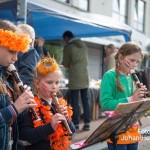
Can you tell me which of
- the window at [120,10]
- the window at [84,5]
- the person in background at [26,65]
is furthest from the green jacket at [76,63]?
the window at [120,10]

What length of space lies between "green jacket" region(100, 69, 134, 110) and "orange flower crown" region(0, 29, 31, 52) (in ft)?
3.29

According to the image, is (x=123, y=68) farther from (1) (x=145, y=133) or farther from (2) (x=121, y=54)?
(1) (x=145, y=133)

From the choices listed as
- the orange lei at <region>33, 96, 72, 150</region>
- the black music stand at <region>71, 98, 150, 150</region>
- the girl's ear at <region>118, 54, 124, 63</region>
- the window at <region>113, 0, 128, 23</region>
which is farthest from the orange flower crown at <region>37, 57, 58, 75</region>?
the window at <region>113, 0, 128, 23</region>

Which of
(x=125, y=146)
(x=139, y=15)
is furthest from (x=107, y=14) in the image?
(x=125, y=146)

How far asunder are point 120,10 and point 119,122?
15804 mm

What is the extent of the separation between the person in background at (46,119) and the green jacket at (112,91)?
49 centimetres

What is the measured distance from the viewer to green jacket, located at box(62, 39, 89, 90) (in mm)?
6137

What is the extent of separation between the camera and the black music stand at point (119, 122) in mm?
2264

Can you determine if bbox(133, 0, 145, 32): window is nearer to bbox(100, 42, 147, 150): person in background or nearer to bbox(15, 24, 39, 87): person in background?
bbox(15, 24, 39, 87): person in background

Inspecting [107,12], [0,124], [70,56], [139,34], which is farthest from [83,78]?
[139,34]

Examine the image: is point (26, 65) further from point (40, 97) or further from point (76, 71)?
point (76, 71)

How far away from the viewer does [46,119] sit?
2463mm

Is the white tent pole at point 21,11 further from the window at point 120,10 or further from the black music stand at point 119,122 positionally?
the window at point 120,10

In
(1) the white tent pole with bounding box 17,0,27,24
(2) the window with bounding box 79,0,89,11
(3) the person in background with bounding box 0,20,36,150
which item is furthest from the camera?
(2) the window with bounding box 79,0,89,11
